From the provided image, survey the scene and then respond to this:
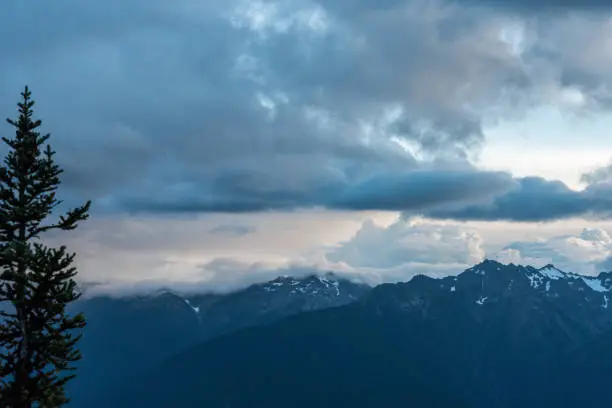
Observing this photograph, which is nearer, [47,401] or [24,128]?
[47,401]

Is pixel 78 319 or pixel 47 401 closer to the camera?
pixel 47 401

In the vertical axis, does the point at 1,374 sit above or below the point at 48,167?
below

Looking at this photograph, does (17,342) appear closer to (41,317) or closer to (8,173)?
(41,317)

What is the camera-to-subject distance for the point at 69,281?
58.3m

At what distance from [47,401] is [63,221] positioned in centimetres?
1368

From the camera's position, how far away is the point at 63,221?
2306 inches

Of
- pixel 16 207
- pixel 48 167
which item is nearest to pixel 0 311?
pixel 16 207

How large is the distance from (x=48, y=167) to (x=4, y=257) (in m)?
7.78

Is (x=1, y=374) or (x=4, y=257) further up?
(x=4, y=257)

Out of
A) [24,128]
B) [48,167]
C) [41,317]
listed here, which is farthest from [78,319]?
[24,128]

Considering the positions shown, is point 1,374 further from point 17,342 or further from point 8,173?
point 8,173

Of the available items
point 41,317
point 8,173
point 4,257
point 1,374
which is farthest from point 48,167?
point 1,374

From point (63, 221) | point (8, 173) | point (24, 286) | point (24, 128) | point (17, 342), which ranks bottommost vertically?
point (17, 342)

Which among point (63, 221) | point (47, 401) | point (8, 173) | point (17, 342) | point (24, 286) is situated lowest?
point (47, 401)
